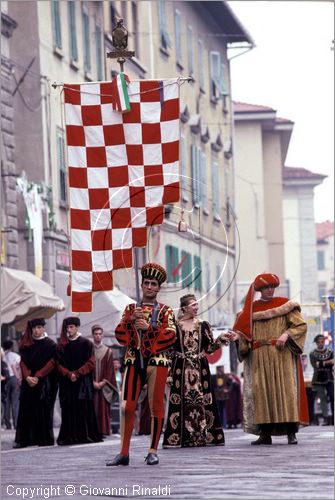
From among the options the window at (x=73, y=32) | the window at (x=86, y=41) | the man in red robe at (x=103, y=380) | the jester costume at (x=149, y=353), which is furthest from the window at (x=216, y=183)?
the jester costume at (x=149, y=353)

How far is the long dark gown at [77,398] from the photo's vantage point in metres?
20.6

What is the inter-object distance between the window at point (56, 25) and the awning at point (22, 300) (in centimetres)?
786

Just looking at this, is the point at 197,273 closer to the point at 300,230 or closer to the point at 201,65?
the point at 201,65

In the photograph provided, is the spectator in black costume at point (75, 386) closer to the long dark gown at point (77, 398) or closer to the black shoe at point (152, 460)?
the long dark gown at point (77, 398)

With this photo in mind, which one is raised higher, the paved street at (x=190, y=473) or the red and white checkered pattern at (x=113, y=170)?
the red and white checkered pattern at (x=113, y=170)

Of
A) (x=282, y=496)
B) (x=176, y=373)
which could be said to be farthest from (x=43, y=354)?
(x=282, y=496)

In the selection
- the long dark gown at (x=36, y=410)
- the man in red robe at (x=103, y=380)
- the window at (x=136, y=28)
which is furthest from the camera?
the window at (x=136, y=28)

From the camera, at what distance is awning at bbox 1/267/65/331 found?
A: 1153 inches

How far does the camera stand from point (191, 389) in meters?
17.9

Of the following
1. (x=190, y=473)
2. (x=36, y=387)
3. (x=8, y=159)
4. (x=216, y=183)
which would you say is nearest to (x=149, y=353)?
(x=190, y=473)

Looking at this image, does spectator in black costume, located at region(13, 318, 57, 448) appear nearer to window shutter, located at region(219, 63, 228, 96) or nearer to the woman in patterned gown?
the woman in patterned gown

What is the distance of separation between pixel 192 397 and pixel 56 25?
20461mm

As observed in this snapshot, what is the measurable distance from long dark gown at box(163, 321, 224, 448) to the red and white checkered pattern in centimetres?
138

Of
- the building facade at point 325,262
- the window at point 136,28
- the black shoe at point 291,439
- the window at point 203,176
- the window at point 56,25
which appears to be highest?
the building facade at point 325,262
